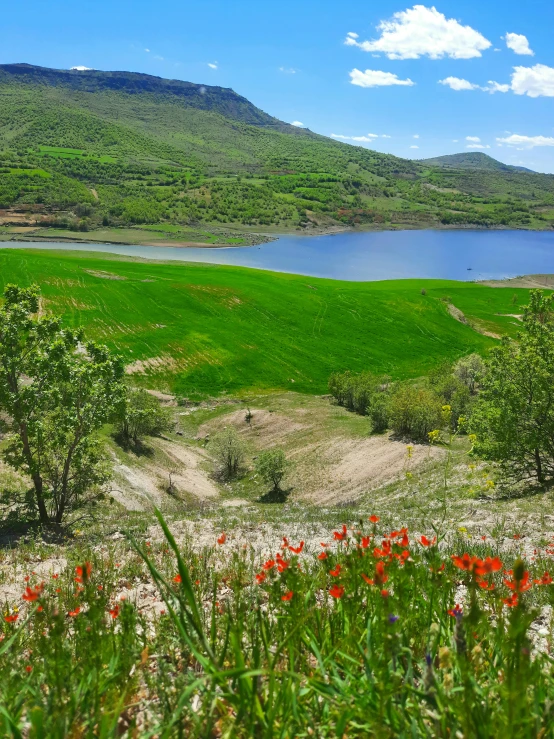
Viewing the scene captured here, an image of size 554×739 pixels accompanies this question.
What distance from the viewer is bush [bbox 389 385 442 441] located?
116 ft

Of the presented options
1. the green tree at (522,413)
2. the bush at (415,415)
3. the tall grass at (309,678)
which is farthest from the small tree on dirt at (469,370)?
the tall grass at (309,678)

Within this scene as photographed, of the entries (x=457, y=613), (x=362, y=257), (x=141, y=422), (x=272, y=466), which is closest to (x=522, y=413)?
(x=272, y=466)

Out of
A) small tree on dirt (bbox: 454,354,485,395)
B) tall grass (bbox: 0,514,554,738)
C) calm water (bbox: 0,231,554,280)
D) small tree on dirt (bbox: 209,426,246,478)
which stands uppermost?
calm water (bbox: 0,231,554,280)

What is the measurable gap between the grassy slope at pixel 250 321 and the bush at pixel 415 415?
68.4 feet

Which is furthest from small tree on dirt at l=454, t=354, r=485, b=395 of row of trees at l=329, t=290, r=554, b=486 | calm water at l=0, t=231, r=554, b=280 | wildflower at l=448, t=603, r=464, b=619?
calm water at l=0, t=231, r=554, b=280

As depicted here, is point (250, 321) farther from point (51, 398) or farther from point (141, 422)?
point (51, 398)

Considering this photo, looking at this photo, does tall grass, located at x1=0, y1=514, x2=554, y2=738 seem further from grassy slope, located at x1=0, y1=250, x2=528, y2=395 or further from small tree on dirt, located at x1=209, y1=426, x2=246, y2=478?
grassy slope, located at x1=0, y1=250, x2=528, y2=395

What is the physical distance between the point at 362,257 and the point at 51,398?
15055 cm

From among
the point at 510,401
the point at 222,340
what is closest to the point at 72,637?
the point at 510,401

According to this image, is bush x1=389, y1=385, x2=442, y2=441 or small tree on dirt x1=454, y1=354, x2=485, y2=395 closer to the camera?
bush x1=389, y1=385, x2=442, y2=441

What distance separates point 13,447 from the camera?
15648 mm

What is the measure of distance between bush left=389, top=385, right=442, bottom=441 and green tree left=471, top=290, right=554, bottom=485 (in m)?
14.4

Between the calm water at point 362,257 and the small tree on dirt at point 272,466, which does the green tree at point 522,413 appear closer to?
the small tree on dirt at point 272,466

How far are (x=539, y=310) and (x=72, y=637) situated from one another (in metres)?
31.6
